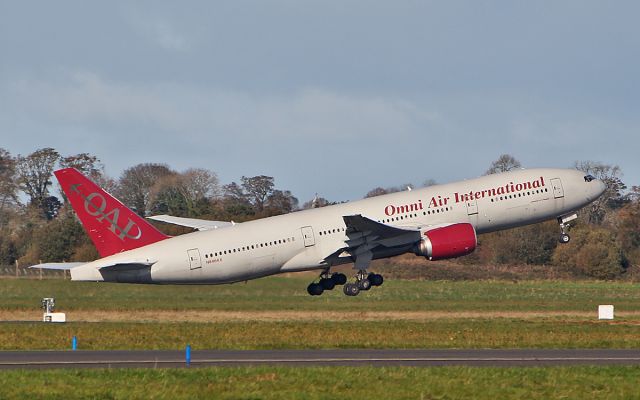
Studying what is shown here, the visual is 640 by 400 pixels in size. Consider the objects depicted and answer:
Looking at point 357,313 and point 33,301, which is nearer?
point 357,313

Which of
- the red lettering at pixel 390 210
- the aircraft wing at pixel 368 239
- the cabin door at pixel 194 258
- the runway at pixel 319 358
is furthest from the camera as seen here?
the red lettering at pixel 390 210

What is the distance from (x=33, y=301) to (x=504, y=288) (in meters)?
30.2

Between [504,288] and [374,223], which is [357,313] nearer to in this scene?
[374,223]

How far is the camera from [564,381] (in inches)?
1328

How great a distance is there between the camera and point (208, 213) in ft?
331

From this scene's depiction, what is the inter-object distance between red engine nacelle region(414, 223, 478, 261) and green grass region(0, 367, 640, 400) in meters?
22.0

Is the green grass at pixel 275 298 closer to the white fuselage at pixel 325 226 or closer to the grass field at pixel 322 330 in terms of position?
the grass field at pixel 322 330

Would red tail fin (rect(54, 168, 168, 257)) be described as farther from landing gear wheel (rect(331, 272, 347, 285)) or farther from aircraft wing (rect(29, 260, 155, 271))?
landing gear wheel (rect(331, 272, 347, 285))

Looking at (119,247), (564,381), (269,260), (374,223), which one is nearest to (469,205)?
(374,223)

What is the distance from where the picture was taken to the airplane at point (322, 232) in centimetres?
5631

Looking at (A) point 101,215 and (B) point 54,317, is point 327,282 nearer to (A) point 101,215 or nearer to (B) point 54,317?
(A) point 101,215

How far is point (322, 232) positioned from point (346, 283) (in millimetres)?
4830

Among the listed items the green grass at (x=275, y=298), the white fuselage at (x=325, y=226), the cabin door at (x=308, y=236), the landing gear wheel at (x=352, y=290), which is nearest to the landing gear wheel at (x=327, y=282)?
the green grass at (x=275, y=298)

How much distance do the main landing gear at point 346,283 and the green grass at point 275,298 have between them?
3.02 feet
